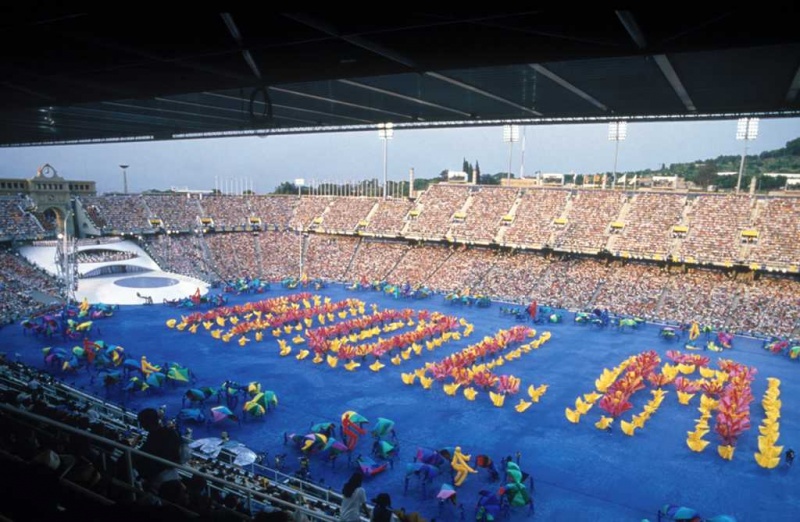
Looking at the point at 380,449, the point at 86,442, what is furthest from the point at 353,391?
the point at 86,442

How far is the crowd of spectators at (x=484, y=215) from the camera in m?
49.8

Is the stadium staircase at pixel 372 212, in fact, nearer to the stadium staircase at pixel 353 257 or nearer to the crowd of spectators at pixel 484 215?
the stadium staircase at pixel 353 257

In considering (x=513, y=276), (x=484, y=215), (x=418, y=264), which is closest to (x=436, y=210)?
(x=484, y=215)

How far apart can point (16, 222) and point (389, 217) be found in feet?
120

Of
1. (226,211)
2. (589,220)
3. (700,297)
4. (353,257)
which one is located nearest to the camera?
(700,297)

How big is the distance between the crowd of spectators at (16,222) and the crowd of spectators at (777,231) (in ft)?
204

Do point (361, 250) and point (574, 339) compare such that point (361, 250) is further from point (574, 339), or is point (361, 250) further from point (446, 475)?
point (446, 475)

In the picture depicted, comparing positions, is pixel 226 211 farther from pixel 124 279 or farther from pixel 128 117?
pixel 128 117

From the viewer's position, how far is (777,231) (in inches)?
1524

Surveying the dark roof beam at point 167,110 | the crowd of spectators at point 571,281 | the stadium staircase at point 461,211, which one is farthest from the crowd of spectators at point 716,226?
the dark roof beam at point 167,110

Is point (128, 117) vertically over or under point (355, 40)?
over

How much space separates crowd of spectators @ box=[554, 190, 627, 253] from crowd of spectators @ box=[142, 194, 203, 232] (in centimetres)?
4177

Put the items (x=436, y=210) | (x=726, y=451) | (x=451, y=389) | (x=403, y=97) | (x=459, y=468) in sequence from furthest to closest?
1. (x=436, y=210)
2. (x=451, y=389)
3. (x=726, y=451)
4. (x=459, y=468)
5. (x=403, y=97)

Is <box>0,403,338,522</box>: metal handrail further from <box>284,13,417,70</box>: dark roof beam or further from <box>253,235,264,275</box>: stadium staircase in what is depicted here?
<box>253,235,264,275</box>: stadium staircase
